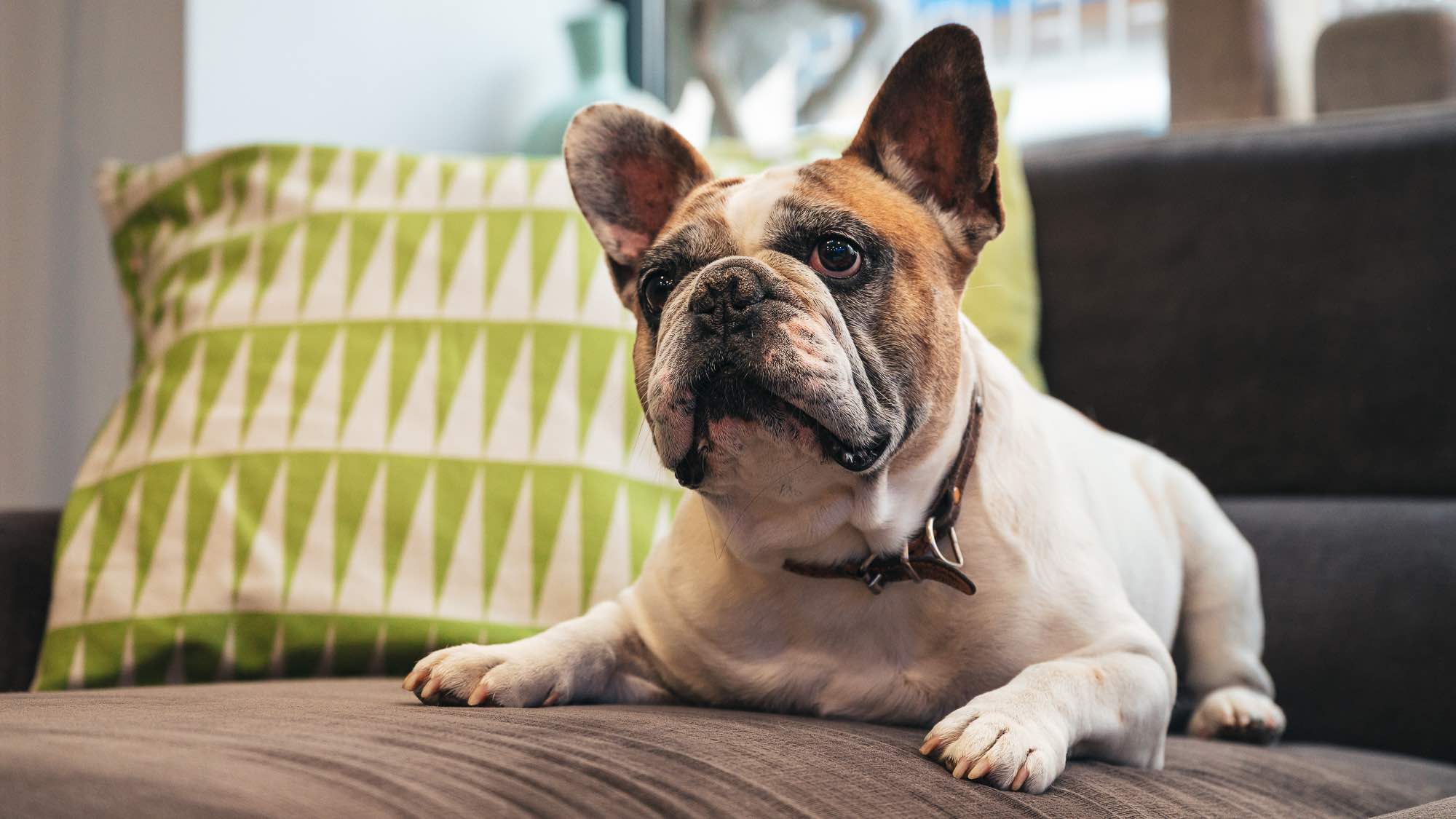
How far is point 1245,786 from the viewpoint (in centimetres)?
109

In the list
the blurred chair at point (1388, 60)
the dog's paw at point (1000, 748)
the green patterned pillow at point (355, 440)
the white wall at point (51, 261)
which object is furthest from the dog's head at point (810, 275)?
the white wall at point (51, 261)

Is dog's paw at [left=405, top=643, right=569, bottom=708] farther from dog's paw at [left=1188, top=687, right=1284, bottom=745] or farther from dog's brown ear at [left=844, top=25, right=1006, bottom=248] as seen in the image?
dog's paw at [left=1188, top=687, right=1284, bottom=745]

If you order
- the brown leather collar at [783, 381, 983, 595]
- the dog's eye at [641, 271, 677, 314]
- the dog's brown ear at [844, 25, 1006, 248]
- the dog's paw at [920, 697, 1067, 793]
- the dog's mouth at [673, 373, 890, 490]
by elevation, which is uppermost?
the dog's brown ear at [844, 25, 1006, 248]

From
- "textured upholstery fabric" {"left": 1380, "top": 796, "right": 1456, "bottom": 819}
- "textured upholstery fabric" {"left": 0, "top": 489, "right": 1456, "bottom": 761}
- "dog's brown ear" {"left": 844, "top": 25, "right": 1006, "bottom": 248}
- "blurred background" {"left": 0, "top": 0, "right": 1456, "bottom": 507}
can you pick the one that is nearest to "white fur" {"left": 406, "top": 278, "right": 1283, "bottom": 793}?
"dog's brown ear" {"left": 844, "top": 25, "right": 1006, "bottom": 248}

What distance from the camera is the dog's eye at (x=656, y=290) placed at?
118 cm

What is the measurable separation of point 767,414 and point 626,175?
395mm

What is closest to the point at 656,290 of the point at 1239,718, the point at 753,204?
the point at 753,204

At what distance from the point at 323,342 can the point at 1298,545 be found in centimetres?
130

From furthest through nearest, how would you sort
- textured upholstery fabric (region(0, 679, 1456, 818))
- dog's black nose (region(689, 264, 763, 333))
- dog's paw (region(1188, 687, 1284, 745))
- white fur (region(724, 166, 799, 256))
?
dog's paw (region(1188, 687, 1284, 745))
white fur (region(724, 166, 799, 256))
dog's black nose (region(689, 264, 763, 333))
textured upholstery fabric (region(0, 679, 1456, 818))

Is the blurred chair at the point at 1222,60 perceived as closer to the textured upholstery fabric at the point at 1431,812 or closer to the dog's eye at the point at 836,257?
the dog's eye at the point at 836,257

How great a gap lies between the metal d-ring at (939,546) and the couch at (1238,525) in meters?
0.15

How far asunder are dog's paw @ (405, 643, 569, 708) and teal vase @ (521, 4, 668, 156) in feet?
5.41

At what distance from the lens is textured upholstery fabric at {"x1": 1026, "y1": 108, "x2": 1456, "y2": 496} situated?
176cm

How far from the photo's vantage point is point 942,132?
1214 millimetres
